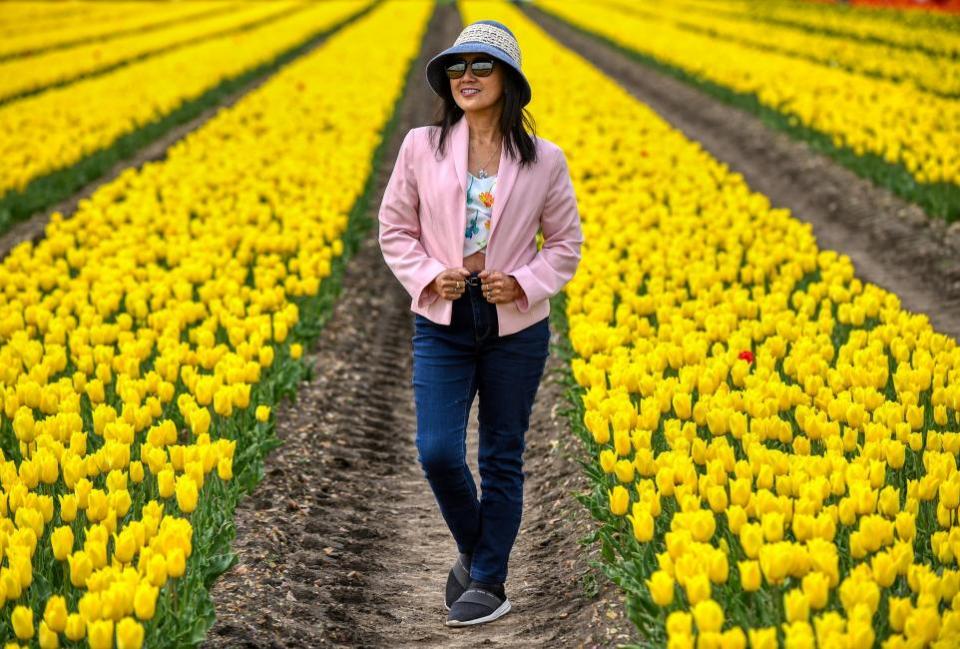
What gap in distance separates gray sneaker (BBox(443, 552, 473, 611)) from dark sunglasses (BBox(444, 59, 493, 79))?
6.81ft

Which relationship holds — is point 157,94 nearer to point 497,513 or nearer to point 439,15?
point 497,513

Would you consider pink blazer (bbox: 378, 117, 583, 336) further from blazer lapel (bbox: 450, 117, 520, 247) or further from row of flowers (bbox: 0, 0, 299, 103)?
row of flowers (bbox: 0, 0, 299, 103)

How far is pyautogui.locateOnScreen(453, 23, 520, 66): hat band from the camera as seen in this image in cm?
459

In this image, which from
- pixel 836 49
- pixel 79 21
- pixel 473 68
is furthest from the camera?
pixel 79 21

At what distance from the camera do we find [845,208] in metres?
14.1

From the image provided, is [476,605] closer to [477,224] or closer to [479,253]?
[479,253]

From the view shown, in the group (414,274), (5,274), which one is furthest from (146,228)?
(414,274)

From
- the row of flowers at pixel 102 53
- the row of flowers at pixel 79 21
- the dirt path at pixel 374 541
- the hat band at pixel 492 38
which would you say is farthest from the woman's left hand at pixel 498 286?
the row of flowers at pixel 79 21

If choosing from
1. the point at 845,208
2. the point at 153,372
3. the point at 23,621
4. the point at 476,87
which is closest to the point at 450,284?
the point at 476,87

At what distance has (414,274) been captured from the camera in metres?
4.57

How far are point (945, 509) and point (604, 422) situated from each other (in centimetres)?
163

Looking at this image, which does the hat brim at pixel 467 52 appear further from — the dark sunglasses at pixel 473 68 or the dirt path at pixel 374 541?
the dirt path at pixel 374 541

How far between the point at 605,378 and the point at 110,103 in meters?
17.2

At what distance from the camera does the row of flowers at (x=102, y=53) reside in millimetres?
26014
